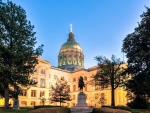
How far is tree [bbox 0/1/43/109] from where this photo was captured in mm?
26119

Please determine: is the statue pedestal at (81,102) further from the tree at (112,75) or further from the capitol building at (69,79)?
the capitol building at (69,79)

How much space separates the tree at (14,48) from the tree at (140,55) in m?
14.7

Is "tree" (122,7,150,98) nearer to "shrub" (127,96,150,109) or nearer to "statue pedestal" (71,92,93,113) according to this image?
"statue pedestal" (71,92,93,113)

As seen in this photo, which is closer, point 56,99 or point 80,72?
point 56,99

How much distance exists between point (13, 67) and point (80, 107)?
1130 cm

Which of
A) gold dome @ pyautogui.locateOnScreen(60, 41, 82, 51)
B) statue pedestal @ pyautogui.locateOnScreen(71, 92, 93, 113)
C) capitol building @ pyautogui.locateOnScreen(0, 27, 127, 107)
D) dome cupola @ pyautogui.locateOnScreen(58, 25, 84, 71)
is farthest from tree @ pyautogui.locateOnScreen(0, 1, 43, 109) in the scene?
gold dome @ pyautogui.locateOnScreen(60, 41, 82, 51)

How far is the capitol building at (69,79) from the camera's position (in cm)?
7462

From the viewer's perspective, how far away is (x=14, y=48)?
26938mm

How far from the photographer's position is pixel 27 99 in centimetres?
7269

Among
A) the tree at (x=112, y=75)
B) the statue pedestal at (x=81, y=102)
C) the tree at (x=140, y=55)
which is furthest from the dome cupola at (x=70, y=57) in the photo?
the statue pedestal at (x=81, y=102)

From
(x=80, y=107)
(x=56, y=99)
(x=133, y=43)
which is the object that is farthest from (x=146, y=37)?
(x=56, y=99)

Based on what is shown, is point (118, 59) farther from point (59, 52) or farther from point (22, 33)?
point (59, 52)

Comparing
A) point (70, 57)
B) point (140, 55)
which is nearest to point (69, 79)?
point (70, 57)

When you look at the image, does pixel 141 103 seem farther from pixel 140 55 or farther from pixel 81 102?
pixel 81 102
